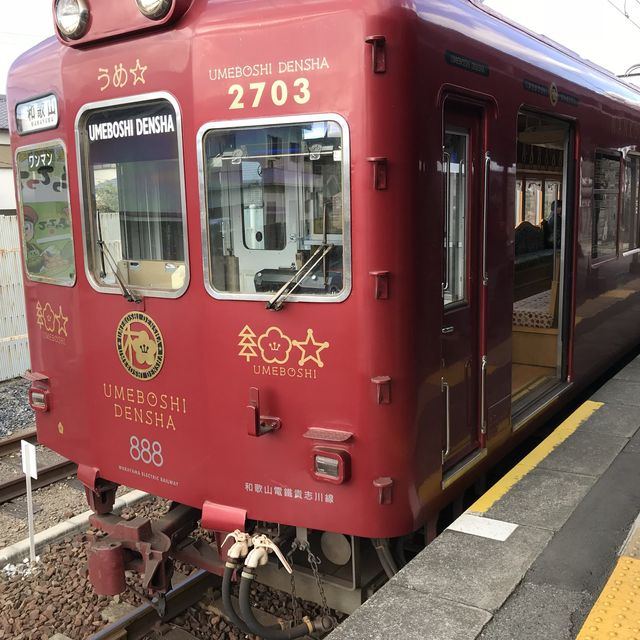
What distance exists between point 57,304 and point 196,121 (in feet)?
4.62

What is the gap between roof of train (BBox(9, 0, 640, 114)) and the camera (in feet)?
9.31

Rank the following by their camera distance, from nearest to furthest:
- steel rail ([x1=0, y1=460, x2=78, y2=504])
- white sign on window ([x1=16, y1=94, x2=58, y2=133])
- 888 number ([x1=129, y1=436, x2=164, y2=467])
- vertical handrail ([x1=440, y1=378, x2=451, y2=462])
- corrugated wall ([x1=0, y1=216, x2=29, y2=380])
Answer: vertical handrail ([x1=440, y1=378, x2=451, y2=462])
888 number ([x1=129, y1=436, x2=164, y2=467])
white sign on window ([x1=16, y1=94, x2=58, y2=133])
steel rail ([x1=0, y1=460, x2=78, y2=504])
corrugated wall ([x1=0, y1=216, x2=29, y2=380])

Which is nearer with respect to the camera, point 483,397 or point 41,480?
point 483,397

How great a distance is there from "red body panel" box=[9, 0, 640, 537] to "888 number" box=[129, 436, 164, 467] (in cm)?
4

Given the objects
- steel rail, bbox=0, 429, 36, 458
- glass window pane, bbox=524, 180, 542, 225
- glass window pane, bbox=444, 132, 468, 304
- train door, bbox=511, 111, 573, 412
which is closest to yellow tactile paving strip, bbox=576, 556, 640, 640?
glass window pane, bbox=444, 132, 468, 304

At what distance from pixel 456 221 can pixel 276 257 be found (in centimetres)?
94

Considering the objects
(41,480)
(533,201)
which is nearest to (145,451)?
(41,480)

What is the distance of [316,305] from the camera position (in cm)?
297

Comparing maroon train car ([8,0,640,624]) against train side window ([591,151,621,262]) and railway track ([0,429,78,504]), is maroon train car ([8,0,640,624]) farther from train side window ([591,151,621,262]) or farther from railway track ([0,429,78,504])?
railway track ([0,429,78,504])

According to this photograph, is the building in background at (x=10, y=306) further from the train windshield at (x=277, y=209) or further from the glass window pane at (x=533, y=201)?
the train windshield at (x=277, y=209)

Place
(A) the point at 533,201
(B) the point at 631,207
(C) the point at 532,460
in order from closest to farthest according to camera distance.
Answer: (C) the point at 532,460
(B) the point at 631,207
(A) the point at 533,201

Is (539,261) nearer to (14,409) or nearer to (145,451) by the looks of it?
(145,451)

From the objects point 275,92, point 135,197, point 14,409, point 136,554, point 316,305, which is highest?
point 275,92

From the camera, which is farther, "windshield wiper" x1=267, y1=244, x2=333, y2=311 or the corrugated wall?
the corrugated wall
